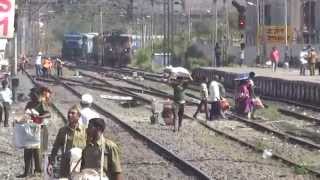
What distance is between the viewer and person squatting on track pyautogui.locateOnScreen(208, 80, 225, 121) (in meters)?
24.0

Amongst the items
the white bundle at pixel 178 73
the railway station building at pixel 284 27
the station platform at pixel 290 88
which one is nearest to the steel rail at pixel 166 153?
the white bundle at pixel 178 73

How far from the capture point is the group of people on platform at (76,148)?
24.6 feet

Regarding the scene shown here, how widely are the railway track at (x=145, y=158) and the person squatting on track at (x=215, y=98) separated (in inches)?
108

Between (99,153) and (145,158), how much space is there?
9.38m

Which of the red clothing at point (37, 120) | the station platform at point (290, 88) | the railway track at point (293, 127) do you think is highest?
the red clothing at point (37, 120)

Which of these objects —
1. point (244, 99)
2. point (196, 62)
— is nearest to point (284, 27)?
point (196, 62)

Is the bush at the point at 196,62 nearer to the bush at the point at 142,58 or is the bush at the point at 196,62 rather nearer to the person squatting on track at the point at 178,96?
Result: the bush at the point at 142,58

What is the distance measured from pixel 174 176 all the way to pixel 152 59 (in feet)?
199

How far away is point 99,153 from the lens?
7.49 meters

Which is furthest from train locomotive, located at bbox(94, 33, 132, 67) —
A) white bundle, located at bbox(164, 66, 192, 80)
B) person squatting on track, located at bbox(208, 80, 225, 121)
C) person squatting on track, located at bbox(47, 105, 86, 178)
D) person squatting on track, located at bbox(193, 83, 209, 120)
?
person squatting on track, located at bbox(47, 105, 86, 178)

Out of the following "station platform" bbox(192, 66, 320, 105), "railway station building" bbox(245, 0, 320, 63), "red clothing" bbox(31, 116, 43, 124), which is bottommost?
"station platform" bbox(192, 66, 320, 105)

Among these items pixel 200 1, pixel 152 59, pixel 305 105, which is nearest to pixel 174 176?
pixel 305 105

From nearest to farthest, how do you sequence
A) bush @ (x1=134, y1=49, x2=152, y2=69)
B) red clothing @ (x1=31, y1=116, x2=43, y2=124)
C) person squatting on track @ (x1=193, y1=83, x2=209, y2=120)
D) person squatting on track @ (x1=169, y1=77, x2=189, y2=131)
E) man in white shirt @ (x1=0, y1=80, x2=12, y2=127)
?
1. red clothing @ (x1=31, y1=116, x2=43, y2=124)
2. person squatting on track @ (x1=169, y1=77, x2=189, y2=131)
3. man in white shirt @ (x1=0, y1=80, x2=12, y2=127)
4. person squatting on track @ (x1=193, y1=83, x2=209, y2=120)
5. bush @ (x1=134, y1=49, x2=152, y2=69)

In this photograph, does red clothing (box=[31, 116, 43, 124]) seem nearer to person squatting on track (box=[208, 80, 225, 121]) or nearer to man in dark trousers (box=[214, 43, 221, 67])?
person squatting on track (box=[208, 80, 225, 121])
